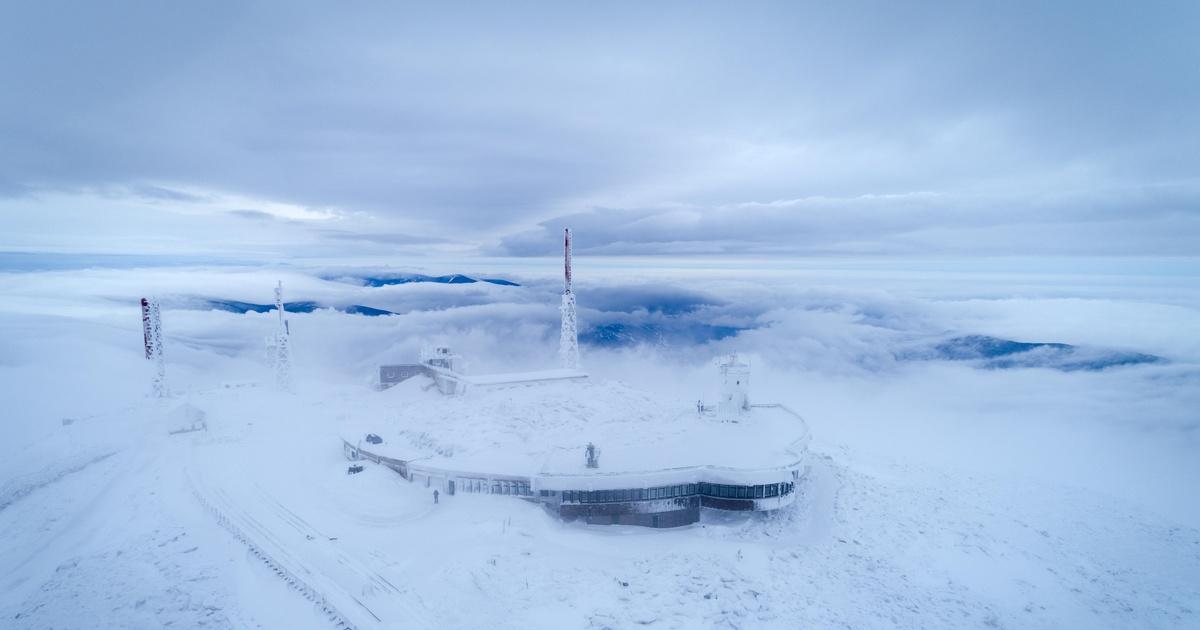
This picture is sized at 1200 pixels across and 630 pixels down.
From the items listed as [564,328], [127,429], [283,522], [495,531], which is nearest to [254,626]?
[283,522]

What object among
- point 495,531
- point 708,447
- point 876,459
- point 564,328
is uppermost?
point 564,328

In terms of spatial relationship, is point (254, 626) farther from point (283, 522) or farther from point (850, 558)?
point (850, 558)

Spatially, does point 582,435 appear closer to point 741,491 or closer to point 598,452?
point 598,452

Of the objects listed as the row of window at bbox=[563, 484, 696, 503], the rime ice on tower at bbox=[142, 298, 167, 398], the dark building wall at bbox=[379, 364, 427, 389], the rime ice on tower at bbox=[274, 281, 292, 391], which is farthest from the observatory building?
the rime ice on tower at bbox=[142, 298, 167, 398]

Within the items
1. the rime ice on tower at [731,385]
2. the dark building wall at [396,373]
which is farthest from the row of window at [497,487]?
the dark building wall at [396,373]

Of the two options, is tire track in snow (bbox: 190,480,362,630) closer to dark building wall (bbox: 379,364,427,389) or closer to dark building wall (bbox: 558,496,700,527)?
dark building wall (bbox: 558,496,700,527)

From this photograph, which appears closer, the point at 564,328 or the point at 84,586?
the point at 84,586

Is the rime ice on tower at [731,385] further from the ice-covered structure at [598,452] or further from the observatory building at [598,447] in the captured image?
the ice-covered structure at [598,452]
